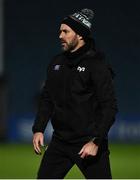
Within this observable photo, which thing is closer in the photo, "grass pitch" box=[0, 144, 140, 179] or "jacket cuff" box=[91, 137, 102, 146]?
"jacket cuff" box=[91, 137, 102, 146]

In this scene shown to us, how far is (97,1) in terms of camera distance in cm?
2038

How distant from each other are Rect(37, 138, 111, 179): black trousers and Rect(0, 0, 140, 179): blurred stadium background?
1342cm

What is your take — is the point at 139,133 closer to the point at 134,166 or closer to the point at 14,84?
the point at 14,84

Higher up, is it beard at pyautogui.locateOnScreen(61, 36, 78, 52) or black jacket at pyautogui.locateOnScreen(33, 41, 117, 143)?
beard at pyautogui.locateOnScreen(61, 36, 78, 52)

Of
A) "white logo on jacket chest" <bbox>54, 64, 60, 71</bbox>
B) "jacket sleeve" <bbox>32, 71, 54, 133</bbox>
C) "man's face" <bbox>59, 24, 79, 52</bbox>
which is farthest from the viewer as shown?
"jacket sleeve" <bbox>32, 71, 54, 133</bbox>

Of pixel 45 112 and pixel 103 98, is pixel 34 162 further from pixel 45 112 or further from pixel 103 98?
pixel 103 98

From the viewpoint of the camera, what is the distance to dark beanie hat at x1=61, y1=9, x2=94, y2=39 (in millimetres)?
6809

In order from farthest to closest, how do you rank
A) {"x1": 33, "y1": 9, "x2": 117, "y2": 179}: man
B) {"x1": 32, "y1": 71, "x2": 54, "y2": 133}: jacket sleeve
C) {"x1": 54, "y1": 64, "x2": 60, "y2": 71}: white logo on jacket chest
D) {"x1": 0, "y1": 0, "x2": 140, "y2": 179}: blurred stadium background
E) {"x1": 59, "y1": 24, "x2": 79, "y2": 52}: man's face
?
{"x1": 0, "y1": 0, "x2": 140, "y2": 179}: blurred stadium background
{"x1": 32, "y1": 71, "x2": 54, "y2": 133}: jacket sleeve
{"x1": 54, "y1": 64, "x2": 60, "y2": 71}: white logo on jacket chest
{"x1": 59, "y1": 24, "x2": 79, "y2": 52}: man's face
{"x1": 33, "y1": 9, "x2": 117, "y2": 179}: man

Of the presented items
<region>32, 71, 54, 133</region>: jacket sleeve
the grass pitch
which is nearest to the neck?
<region>32, 71, 54, 133</region>: jacket sleeve

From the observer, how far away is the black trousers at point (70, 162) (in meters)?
6.71

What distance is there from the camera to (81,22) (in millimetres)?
6875

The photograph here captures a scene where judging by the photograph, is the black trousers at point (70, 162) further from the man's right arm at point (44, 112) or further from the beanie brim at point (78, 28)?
the beanie brim at point (78, 28)

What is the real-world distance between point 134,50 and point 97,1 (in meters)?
1.56

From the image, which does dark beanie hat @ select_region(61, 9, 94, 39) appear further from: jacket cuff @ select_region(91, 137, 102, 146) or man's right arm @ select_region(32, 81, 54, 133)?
jacket cuff @ select_region(91, 137, 102, 146)
